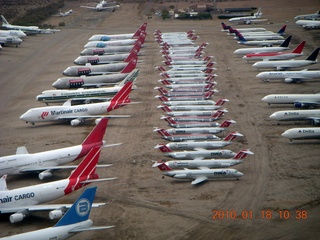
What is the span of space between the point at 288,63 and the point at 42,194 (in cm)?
6220

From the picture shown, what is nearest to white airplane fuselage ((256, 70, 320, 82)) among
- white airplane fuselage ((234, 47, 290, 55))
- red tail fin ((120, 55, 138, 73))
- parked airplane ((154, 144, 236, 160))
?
white airplane fuselage ((234, 47, 290, 55))

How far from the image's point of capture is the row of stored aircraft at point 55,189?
4153cm

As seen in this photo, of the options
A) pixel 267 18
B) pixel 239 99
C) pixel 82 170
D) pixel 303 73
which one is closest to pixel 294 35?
pixel 267 18

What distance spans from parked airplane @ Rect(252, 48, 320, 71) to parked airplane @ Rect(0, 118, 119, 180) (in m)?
50.8

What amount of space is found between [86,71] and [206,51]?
29741 millimetres

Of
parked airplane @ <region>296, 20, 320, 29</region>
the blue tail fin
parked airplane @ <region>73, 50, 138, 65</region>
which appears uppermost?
the blue tail fin

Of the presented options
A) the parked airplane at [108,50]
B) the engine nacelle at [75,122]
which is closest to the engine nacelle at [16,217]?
the engine nacelle at [75,122]

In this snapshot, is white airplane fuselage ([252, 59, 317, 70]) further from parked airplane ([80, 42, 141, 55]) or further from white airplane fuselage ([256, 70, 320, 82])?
parked airplane ([80, 42, 141, 55])

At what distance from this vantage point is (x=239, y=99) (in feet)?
287

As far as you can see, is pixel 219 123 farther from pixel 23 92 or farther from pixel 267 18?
pixel 267 18

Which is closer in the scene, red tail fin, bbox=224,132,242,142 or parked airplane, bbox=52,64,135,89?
red tail fin, bbox=224,132,242,142

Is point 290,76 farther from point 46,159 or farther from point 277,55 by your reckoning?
point 46,159

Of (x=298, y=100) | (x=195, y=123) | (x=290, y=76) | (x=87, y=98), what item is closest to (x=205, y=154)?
(x=195, y=123)

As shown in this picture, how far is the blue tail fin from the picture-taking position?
41.4 meters
